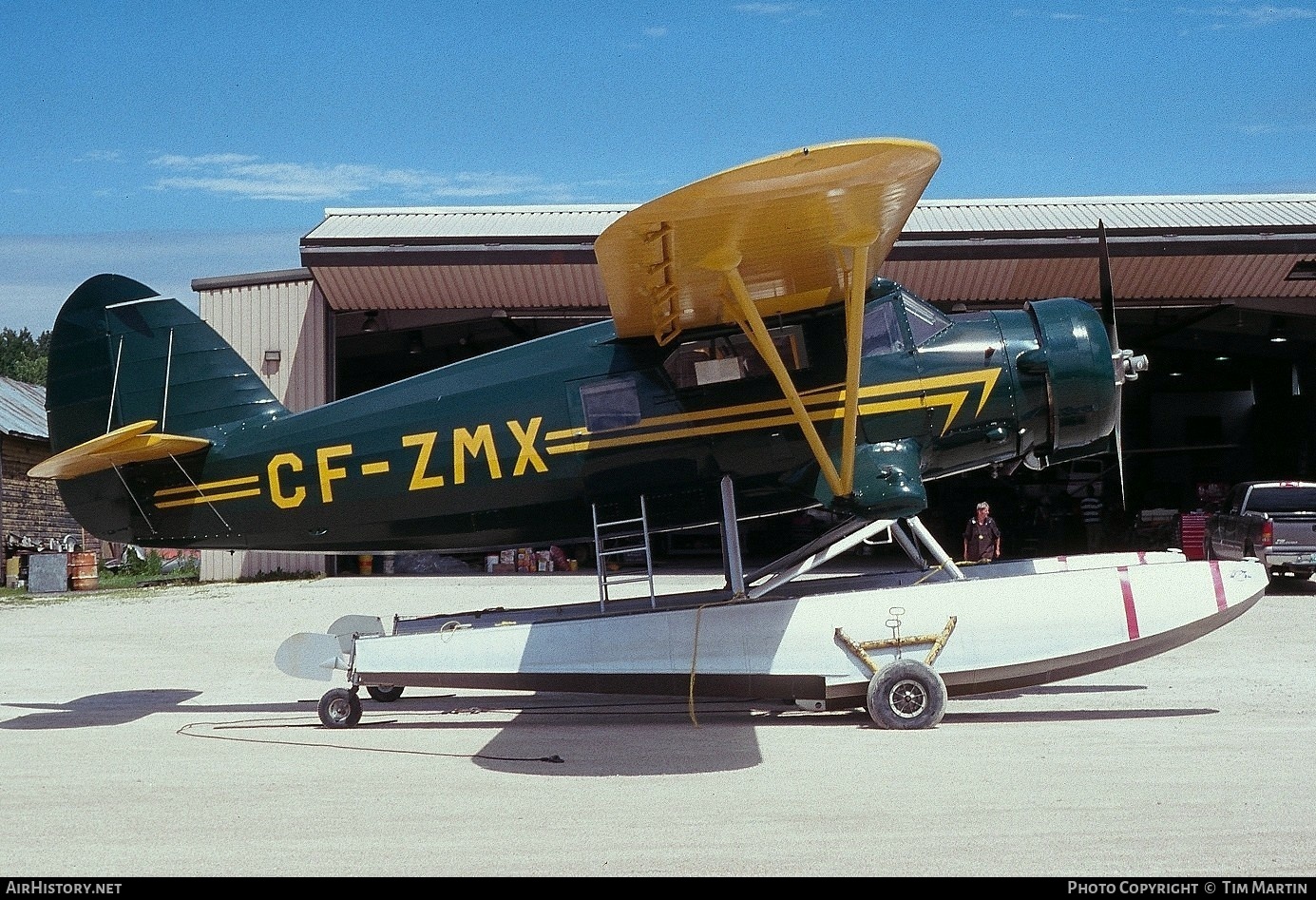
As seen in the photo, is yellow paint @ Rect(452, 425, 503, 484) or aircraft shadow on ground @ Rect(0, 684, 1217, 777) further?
yellow paint @ Rect(452, 425, 503, 484)

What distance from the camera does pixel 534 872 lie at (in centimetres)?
451

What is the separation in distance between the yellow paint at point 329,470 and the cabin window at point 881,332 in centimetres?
410

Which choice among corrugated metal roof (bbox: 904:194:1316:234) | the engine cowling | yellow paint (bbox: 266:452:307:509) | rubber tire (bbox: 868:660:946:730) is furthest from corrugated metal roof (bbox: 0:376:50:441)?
the engine cowling

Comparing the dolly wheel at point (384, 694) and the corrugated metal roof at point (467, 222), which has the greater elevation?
the corrugated metal roof at point (467, 222)

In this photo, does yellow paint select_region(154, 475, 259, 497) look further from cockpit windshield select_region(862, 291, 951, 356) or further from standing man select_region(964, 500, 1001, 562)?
standing man select_region(964, 500, 1001, 562)

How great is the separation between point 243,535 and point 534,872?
520 centimetres

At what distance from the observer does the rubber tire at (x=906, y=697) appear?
769cm

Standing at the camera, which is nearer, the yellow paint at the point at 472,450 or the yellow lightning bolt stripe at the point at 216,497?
the yellow paint at the point at 472,450

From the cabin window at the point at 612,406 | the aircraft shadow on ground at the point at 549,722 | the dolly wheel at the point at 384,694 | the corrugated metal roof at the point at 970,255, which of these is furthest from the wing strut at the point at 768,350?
the corrugated metal roof at the point at 970,255

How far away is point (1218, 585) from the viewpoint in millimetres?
8172

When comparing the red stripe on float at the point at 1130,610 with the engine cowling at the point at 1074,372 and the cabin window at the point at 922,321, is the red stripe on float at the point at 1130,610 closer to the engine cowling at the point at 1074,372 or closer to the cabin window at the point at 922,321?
the engine cowling at the point at 1074,372

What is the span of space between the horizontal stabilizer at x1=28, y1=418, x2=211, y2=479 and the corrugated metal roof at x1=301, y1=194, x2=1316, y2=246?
40.5 ft

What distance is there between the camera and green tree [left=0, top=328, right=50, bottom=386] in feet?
341

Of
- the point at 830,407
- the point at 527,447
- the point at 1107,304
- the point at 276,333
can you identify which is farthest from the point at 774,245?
the point at 276,333
